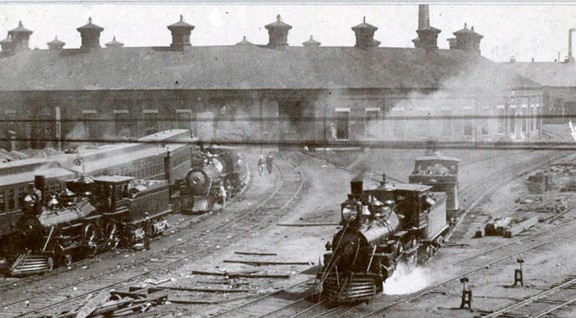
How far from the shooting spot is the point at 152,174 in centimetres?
3052

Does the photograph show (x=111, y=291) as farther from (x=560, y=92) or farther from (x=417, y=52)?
(x=560, y=92)

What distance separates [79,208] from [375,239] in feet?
31.8

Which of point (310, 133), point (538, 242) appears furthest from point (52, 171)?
point (310, 133)

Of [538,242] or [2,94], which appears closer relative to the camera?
[538,242]

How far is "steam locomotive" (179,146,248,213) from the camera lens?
30984 millimetres

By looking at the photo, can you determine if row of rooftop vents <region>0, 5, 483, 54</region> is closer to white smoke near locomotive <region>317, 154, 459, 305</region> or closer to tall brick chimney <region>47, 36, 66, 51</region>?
tall brick chimney <region>47, 36, 66, 51</region>

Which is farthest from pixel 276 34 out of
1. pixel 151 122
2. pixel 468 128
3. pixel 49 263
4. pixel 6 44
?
pixel 49 263

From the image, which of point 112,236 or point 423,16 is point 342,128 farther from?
point 112,236

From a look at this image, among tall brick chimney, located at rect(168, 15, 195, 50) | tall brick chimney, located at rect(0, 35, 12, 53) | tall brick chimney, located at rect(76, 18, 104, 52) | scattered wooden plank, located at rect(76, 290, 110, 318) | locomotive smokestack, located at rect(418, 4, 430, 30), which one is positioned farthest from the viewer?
tall brick chimney, located at rect(0, 35, 12, 53)

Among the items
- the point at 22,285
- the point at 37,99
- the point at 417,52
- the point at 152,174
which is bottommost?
the point at 22,285

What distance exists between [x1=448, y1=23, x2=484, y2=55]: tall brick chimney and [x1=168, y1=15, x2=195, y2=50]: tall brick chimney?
21286 mm

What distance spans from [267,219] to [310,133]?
16863 mm

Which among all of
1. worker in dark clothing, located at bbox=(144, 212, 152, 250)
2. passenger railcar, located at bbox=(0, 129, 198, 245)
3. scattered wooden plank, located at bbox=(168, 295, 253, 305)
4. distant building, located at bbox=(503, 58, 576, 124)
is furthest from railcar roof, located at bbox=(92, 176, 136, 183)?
distant building, located at bbox=(503, 58, 576, 124)

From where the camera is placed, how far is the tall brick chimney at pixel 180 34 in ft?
161
